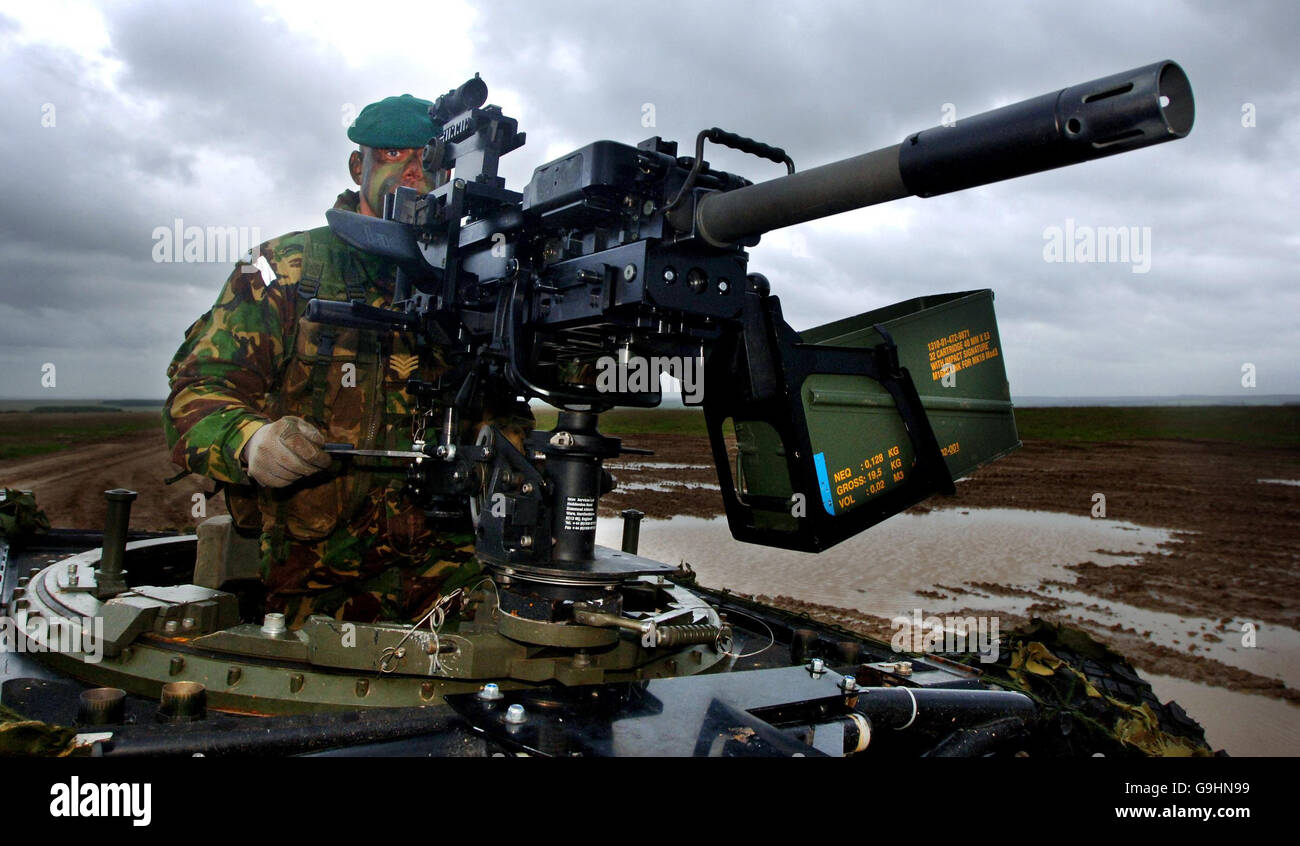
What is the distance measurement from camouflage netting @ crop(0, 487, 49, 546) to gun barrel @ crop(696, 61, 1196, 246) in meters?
5.83

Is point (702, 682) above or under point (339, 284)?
under

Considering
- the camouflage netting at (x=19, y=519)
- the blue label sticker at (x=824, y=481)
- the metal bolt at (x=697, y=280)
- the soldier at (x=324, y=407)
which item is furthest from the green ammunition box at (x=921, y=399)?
the camouflage netting at (x=19, y=519)

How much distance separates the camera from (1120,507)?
1875 centimetres

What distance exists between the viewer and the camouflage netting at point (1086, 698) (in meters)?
3.51

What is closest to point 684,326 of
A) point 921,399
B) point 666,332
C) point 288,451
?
point 666,332

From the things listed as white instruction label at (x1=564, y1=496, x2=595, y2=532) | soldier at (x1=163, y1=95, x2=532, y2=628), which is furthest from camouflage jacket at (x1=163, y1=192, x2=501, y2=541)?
white instruction label at (x1=564, y1=496, x2=595, y2=532)

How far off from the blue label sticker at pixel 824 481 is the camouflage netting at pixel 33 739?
102 inches

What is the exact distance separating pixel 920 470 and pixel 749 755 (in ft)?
7.09

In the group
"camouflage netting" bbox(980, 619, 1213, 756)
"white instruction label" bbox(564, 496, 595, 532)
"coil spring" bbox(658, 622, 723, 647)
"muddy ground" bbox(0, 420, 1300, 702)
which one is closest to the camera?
"coil spring" bbox(658, 622, 723, 647)

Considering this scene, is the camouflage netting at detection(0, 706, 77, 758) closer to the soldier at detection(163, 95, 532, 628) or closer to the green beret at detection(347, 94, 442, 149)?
the soldier at detection(163, 95, 532, 628)

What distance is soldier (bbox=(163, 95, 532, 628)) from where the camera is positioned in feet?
14.9
